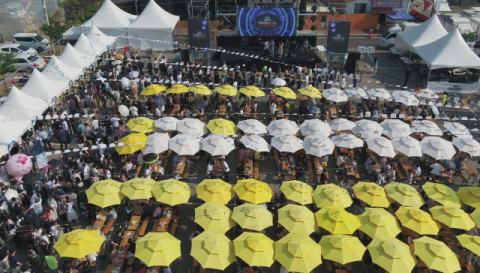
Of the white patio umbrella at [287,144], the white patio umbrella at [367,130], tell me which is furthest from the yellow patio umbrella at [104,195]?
the white patio umbrella at [367,130]

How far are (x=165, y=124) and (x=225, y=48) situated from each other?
49.1 feet

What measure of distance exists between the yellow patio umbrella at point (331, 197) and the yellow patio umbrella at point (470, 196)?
14.1 ft

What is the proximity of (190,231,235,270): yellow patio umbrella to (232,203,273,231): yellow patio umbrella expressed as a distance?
100cm

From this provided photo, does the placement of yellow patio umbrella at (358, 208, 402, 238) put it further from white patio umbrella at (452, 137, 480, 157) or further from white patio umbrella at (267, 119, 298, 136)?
white patio umbrella at (452, 137, 480, 157)

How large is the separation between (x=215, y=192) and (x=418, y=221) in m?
6.74

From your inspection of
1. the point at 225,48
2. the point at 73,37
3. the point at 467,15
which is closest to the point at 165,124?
the point at 225,48

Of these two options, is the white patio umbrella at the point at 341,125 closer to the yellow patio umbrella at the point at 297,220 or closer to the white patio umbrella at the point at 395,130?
Answer: the white patio umbrella at the point at 395,130

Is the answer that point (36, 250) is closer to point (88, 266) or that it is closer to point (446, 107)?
point (88, 266)

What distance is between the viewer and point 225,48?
3152 cm

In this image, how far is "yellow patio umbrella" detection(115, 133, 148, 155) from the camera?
16.5 m

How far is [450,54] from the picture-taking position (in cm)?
2531

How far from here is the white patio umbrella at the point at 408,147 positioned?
1664cm

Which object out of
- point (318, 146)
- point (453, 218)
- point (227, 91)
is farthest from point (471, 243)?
point (227, 91)

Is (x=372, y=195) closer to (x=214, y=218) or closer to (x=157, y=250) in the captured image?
(x=214, y=218)
